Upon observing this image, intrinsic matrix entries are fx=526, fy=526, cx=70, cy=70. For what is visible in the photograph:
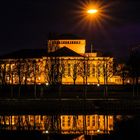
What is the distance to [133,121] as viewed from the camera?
107ft

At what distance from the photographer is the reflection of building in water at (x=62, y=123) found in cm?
2923

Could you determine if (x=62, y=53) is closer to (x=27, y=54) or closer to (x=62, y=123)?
(x=27, y=54)

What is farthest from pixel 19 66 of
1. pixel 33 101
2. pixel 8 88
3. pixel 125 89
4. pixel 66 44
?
pixel 66 44

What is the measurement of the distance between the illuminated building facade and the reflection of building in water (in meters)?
24.4

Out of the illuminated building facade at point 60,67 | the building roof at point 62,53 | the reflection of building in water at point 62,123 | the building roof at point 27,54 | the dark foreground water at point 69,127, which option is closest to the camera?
the dark foreground water at point 69,127

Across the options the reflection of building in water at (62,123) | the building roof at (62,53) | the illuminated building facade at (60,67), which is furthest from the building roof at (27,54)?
the reflection of building in water at (62,123)

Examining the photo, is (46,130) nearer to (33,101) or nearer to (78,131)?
(78,131)

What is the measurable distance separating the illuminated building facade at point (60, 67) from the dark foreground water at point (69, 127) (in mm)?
24421

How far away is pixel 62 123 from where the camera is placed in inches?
1283

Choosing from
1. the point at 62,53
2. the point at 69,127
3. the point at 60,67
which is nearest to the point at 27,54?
the point at 62,53

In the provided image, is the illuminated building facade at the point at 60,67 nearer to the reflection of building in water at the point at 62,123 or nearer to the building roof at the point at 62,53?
the building roof at the point at 62,53

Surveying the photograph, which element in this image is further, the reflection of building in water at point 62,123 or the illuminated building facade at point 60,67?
the illuminated building facade at point 60,67

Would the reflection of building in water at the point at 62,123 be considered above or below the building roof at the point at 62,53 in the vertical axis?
below

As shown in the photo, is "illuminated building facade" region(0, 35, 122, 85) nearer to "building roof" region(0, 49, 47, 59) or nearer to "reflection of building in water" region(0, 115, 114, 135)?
"building roof" region(0, 49, 47, 59)
